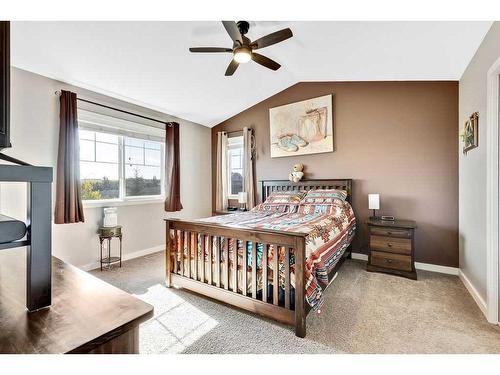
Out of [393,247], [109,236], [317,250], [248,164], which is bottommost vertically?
[393,247]

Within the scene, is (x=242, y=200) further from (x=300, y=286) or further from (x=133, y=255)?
(x=300, y=286)

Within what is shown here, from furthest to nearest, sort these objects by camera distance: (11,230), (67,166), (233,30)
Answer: (67,166) → (233,30) → (11,230)

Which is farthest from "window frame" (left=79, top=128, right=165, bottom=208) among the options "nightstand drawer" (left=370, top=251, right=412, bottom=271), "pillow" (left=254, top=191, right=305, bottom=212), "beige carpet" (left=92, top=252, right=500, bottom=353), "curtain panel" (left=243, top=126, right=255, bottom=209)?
"nightstand drawer" (left=370, top=251, right=412, bottom=271)

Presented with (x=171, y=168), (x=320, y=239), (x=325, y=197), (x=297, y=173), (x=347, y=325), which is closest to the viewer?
(x=347, y=325)

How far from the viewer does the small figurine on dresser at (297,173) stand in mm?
4055

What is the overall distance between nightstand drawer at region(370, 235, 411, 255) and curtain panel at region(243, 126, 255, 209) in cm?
217

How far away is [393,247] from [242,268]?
2077 mm

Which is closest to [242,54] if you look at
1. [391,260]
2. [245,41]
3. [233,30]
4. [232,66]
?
[245,41]

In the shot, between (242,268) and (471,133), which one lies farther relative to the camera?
(471,133)

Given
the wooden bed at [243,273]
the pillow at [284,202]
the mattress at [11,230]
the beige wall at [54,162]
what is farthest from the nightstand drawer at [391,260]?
the mattress at [11,230]

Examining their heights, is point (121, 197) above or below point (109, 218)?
above

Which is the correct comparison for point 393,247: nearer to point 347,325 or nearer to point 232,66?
point 347,325

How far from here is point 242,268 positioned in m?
2.11
